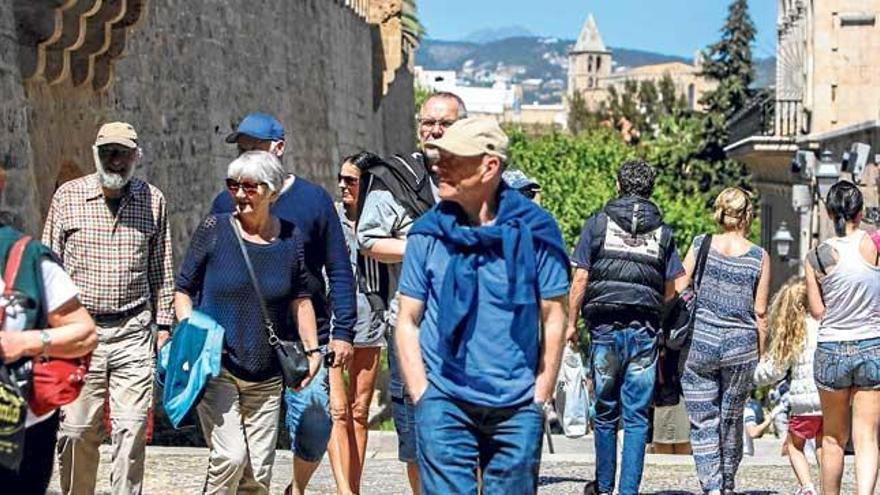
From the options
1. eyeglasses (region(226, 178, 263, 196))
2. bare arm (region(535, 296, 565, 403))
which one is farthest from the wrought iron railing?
bare arm (region(535, 296, 565, 403))

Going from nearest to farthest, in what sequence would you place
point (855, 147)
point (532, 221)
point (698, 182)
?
point (532, 221) → point (855, 147) → point (698, 182)

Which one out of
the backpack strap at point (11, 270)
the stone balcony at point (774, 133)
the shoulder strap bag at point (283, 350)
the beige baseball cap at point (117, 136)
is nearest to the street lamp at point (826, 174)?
the stone balcony at point (774, 133)

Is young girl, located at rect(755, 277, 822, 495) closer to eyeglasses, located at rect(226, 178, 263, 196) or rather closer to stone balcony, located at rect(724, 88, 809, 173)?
eyeglasses, located at rect(226, 178, 263, 196)

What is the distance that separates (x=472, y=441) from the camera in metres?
6.32

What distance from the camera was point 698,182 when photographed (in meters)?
59.2

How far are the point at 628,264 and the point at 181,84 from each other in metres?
9.32

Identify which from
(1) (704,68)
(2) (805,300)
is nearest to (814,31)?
(2) (805,300)

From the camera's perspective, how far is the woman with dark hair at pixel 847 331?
898cm

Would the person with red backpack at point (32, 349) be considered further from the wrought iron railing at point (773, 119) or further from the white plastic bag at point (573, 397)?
the wrought iron railing at point (773, 119)

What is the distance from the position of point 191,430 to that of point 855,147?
1117 centimetres

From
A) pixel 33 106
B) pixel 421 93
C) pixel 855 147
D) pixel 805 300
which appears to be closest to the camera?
pixel 805 300

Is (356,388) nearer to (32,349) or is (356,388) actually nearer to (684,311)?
(684,311)

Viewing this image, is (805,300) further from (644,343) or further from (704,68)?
(704,68)

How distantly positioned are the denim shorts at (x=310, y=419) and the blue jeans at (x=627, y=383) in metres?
1.49
